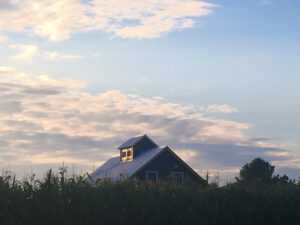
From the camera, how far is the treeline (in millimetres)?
15953

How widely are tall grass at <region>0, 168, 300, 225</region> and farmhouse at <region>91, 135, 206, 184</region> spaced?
2735 centimetres

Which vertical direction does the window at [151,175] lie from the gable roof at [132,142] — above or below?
below

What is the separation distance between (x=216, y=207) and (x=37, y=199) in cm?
637

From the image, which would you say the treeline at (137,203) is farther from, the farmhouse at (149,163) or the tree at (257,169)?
the tree at (257,169)

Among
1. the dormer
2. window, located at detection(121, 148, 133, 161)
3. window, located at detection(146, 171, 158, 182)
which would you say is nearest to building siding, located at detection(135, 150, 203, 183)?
window, located at detection(146, 171, 158, 182)

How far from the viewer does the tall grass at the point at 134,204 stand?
15.9 meters

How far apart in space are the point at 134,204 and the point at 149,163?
33.0m

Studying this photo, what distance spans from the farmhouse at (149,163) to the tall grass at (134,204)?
1077 inches

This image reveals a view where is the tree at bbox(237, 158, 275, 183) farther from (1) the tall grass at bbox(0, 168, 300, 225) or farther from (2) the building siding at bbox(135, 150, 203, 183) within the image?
(1) the tall grass at bbox(0, 168, 300, 225)

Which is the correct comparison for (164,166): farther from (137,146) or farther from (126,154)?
(126,154)

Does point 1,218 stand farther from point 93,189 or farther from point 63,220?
point 93,189

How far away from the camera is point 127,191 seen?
17.2 m

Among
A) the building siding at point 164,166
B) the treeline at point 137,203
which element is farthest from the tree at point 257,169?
the treeline at point 137,203

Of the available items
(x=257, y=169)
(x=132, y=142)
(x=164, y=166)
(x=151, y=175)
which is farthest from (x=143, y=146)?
(x=257, y=169)
